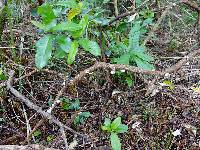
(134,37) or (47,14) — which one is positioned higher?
(47,14)

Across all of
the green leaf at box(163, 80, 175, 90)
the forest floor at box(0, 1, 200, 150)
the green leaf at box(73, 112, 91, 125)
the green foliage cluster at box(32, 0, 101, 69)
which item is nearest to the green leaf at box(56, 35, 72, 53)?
the green foliage cluster at box(32, 0, 101, 69)

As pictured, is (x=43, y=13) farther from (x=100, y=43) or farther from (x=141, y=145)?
(x=141, y=145)

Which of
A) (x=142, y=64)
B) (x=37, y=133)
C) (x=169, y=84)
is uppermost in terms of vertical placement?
(x=142, y=64)

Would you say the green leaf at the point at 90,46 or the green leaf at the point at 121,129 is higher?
the green leaf at the point at 90,46

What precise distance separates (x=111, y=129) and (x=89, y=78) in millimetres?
447

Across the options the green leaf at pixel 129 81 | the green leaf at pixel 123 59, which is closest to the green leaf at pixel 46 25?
the green leaf at pixel 123 59

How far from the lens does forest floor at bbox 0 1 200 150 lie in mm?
1955

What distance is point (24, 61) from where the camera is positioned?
2.28m

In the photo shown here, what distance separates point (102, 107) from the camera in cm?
210

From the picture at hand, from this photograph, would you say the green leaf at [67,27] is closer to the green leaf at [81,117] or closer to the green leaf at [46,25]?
the green leaf at [46,25]

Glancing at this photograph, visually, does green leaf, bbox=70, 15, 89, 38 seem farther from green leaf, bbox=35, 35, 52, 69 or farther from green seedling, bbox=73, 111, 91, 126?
green seedling, bbox=73, 111, 91, 126

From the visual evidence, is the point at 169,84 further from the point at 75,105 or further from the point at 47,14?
the point at 47,14

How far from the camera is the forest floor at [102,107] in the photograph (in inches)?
77.0

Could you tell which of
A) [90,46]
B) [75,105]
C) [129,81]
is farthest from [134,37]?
[75,105]
